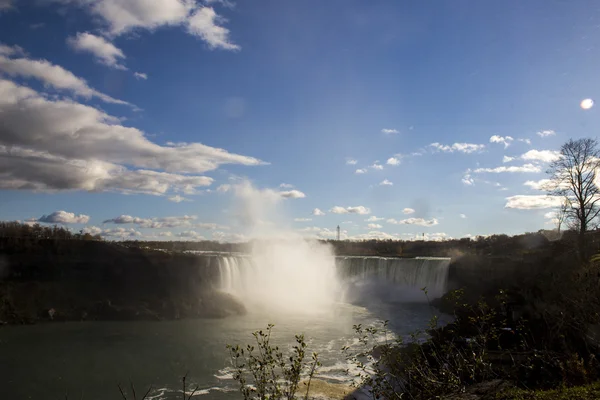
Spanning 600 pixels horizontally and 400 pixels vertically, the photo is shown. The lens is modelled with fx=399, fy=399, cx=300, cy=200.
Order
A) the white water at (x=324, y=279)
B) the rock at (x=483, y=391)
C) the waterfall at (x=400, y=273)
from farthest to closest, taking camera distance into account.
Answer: the waterfall at (x=400, y=273)
the white water at (x=324, y=279)
the rock at (x=483, y=391)

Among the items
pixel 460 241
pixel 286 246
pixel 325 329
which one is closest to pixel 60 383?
pixel 325 329

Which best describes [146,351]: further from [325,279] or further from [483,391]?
[325,279]

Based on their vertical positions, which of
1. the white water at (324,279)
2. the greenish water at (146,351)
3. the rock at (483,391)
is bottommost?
the greenish water at (146,351)

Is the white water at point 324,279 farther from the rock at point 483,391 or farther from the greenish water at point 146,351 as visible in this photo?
the rock at point 483,391

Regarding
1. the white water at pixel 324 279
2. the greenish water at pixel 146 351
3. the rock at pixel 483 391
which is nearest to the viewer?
the rock at pixel 483 391

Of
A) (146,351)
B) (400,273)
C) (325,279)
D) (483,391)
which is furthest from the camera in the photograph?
(325,279)

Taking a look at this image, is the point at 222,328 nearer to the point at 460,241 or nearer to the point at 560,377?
the point at 560,377

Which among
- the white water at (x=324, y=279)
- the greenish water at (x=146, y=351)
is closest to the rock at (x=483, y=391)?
the greenish water at (x=146, y=351)

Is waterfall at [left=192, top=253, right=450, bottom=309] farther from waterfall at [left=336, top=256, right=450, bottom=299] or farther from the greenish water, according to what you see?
the greenish water

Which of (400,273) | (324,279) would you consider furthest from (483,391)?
(324,279)
